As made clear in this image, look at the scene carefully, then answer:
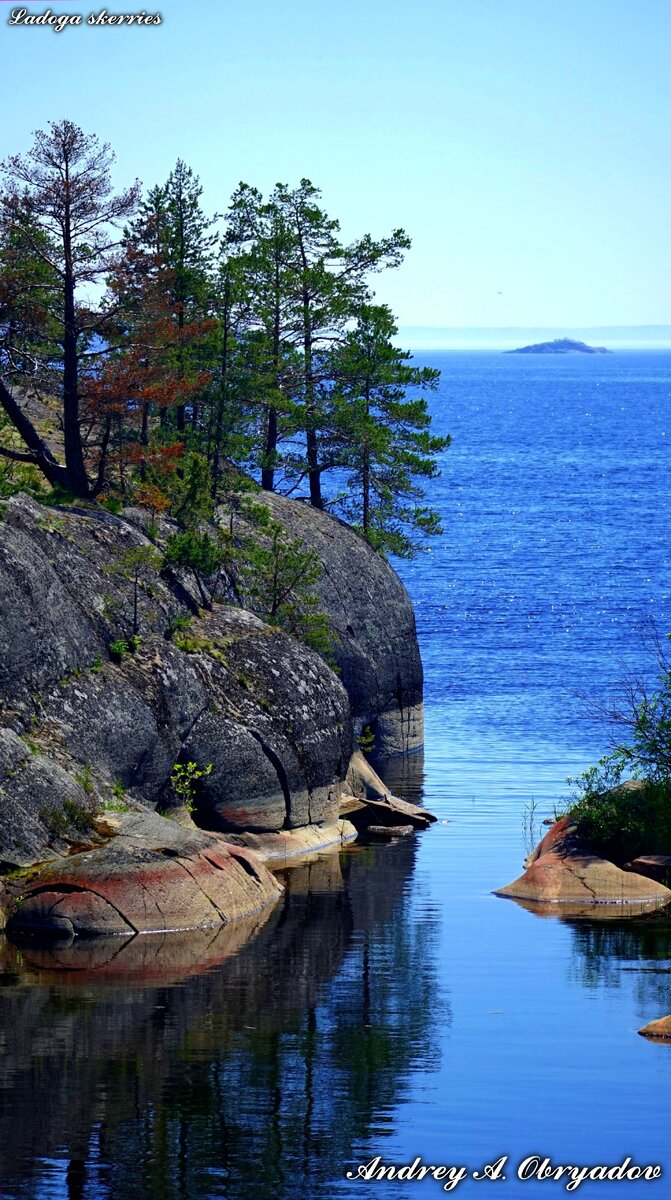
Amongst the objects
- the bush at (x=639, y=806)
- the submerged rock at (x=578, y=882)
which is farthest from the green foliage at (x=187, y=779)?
the bush at (x=639, y=806)

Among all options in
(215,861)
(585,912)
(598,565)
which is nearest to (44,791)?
(215,861)

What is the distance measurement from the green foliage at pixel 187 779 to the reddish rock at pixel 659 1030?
53.3 ft

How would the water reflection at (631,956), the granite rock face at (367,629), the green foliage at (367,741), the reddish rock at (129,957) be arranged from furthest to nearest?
the granite rock face at (367,629) < the green foliage at (367,741) < the reddish rock at (129,957) < the water reflection at (631,956)

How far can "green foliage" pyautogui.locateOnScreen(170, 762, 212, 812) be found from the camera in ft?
147

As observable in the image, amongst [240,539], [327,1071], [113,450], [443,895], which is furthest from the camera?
[240,539]

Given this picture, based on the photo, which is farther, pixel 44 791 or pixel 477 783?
pixel 477 783

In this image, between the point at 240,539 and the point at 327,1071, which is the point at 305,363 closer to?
the point at 240,539

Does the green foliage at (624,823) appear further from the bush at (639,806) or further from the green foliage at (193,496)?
the green foliage at (193,496)

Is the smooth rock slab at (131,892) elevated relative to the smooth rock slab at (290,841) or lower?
elevated

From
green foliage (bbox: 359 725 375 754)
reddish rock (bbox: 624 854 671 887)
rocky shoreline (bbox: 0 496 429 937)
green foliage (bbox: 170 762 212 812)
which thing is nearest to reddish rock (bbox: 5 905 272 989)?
rocky shoreline (bbox: 0 496 429 937)

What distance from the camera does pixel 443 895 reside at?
139 ft

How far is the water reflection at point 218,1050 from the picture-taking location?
25.0m

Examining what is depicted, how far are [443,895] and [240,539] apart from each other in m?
17.4

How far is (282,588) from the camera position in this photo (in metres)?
54.8
